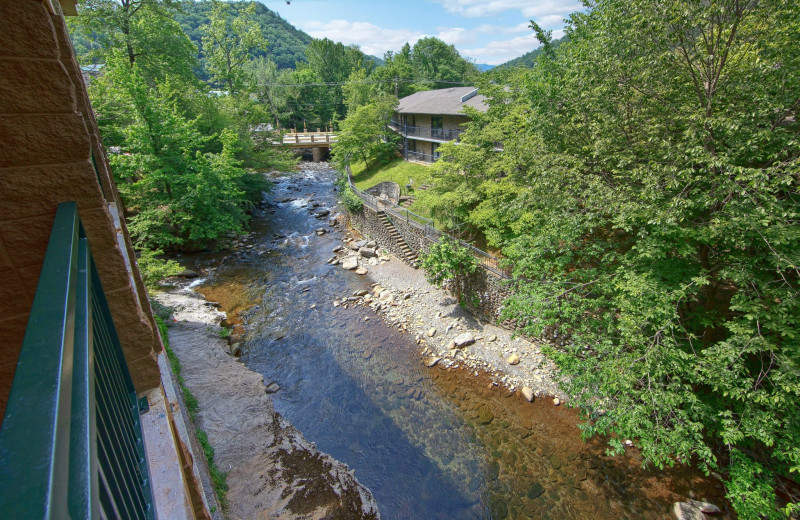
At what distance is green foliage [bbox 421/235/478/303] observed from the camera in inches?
595

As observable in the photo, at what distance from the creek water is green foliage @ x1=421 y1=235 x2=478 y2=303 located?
305 cm

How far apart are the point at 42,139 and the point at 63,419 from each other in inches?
89.0

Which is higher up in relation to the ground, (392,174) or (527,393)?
(392,174)

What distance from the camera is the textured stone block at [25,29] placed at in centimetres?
211

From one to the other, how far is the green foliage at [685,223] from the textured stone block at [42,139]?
30.2ft

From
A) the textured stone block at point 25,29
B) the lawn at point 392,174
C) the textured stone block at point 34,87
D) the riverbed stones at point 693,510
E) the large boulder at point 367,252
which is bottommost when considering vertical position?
the riverbed stones at point 693,510

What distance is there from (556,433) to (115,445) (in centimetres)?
1186

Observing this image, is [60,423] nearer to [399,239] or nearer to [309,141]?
[399,239]

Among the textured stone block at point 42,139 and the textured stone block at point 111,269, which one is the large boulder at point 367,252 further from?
the textured stone block at point 42,139

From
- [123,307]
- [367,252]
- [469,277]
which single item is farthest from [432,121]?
[123,307]

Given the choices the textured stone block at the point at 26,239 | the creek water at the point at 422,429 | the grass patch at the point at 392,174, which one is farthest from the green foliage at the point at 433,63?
the textured stone block at the point at 26,239

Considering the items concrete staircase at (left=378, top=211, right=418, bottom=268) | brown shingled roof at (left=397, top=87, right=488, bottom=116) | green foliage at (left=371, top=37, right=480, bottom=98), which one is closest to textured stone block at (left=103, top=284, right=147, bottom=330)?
concrete staircase at (left=378, top=211, right=418, bottom=268)

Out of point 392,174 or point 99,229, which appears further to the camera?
point 392,174

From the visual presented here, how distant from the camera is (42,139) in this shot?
2307 mm
